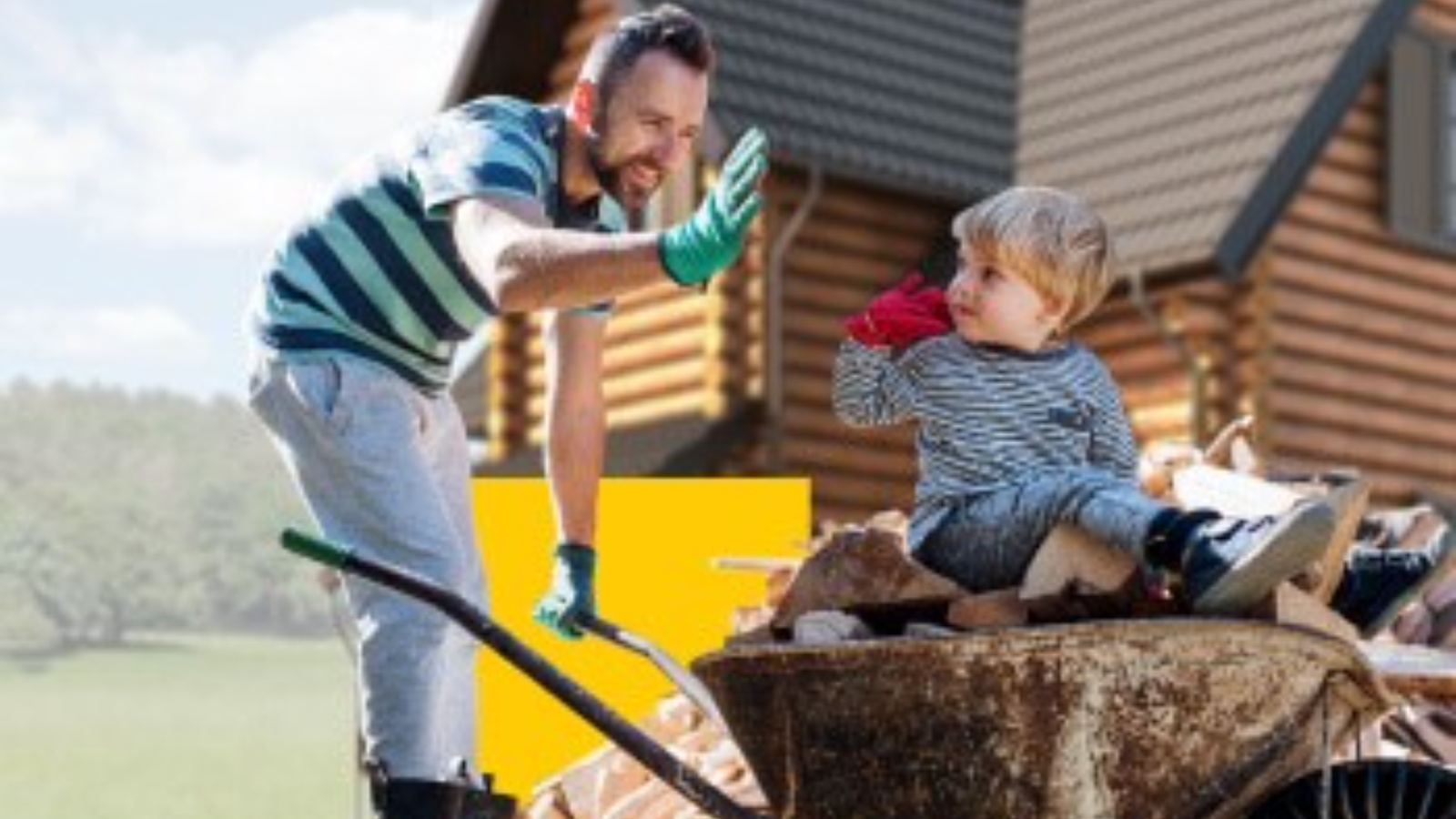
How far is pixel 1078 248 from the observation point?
4312 millimetres

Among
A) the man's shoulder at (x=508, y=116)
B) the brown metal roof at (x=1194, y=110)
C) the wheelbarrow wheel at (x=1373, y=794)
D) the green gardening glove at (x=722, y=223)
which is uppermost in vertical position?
the brown metal roof at (x=1194, y=110)

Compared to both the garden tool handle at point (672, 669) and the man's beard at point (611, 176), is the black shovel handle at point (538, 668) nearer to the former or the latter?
the garden tool handle at point (672, 669)

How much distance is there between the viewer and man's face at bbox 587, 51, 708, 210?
15.1 ft

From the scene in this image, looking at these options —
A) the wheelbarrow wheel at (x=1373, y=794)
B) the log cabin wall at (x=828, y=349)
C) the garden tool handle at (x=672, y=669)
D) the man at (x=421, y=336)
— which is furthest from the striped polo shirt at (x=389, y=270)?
the log cabin wall at (x=828, y=349)

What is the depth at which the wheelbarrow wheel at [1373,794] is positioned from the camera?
4.12 m

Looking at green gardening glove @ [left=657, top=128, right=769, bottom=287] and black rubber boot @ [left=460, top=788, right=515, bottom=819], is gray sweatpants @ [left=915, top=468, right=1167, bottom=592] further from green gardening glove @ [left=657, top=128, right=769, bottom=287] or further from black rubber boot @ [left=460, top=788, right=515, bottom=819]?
black rubber boot @ [left=460, top=788, right=515, bottom=819]

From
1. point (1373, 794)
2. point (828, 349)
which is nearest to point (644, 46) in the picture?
point (1373, 794)

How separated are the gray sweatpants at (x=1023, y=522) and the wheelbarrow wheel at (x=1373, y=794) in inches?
14.8

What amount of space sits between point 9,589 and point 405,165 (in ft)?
101

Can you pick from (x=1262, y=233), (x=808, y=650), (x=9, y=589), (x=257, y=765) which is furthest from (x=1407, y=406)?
(x=9, y=589)

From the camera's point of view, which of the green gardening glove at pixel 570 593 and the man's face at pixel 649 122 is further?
the green gardening glove at pixel 570 593

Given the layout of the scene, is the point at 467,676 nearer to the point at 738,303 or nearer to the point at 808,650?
the point at 808,650

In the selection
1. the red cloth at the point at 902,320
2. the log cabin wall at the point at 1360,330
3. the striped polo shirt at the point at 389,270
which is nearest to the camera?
the red cloth at the point at 902,320

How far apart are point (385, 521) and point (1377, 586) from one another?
1.55m
